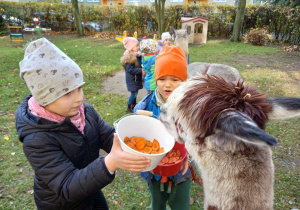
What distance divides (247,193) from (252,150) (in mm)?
238

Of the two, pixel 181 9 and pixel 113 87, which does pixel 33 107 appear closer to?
pixel 113 87

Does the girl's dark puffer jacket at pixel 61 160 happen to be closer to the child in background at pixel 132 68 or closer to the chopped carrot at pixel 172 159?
the chopped carrot at pixel 172 159

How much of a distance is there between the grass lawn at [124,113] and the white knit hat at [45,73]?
1775 mm

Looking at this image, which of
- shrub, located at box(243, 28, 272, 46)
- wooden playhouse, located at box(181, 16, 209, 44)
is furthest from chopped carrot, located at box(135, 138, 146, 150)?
shrub, located at box(243, 28, 272, 46)

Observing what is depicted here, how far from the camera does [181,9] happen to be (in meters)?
19.5

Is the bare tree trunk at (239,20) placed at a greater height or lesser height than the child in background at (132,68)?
greater

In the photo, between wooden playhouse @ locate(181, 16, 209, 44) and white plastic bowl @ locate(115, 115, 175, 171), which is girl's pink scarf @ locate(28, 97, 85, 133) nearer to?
white plastic bowl @ locate(115, 115, 175, 171)

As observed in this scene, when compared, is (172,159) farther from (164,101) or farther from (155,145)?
(164,101)

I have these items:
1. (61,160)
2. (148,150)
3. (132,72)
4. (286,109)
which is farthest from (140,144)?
(132,72)

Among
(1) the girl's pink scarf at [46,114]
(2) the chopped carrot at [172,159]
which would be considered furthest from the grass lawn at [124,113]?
(1) the girl's pink scarf at [46,114]

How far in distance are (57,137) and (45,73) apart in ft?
1.43

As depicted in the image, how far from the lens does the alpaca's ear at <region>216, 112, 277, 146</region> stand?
836 millimetres

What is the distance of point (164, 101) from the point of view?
2.09m

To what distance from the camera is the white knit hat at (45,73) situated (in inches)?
52.8
